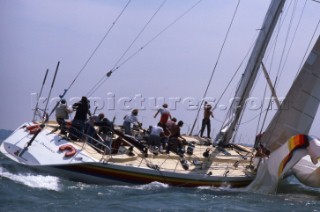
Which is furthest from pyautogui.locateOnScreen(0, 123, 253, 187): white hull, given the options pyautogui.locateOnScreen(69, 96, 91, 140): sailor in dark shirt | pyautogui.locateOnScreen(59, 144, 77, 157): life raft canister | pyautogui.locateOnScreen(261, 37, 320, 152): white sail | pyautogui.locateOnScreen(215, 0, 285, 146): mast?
pyautogui.locateOnScreen(215, 0, 285, 146): mast

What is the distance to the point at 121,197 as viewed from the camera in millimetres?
13320

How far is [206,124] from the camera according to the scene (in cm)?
2164

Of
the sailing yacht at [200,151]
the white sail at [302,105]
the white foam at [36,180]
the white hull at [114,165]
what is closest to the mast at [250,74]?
the sailing yacht at [200,151]

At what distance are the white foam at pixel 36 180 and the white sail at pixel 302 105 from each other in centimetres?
664

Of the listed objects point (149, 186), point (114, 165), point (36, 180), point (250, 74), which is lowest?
point (36, 180)

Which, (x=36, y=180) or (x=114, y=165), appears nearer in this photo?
(x=36, y=180)

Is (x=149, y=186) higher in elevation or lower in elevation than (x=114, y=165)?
lower

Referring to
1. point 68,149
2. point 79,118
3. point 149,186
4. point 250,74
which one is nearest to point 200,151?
point 250,74

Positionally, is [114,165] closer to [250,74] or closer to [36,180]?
[36,180]

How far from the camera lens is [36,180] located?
14.2 m

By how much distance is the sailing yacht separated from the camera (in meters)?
14.9

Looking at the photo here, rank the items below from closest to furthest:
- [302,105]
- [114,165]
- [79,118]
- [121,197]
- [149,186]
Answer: [121,197] → [114,165] → [149,186] → [79,118] → [302,105]

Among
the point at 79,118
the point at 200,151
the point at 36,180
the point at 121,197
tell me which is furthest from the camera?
the point at 200,151

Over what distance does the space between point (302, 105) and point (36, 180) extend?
27.2ft
